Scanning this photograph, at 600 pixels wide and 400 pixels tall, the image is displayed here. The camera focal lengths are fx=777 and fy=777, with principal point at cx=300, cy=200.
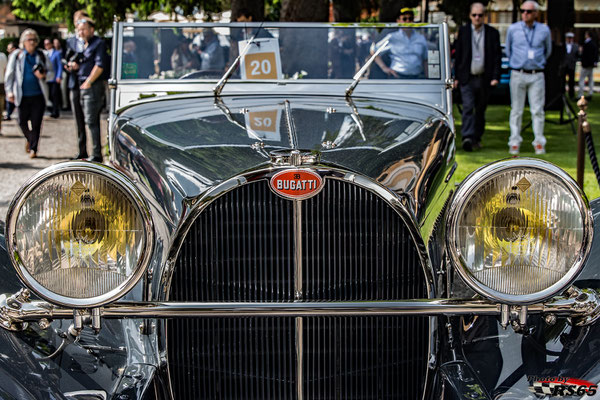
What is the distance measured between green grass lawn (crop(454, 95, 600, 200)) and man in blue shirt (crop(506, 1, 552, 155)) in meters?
0.39

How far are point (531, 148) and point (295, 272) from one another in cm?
882

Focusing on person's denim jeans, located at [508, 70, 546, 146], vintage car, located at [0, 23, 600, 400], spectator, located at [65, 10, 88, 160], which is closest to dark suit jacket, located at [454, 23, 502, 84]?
person's denim jeans, located at [508, 70, 546, 146]

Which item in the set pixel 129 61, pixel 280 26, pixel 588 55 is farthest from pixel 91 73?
pixel 588 55

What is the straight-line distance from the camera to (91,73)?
8.99 metres

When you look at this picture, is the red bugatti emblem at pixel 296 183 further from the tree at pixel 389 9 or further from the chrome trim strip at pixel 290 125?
the tree at pixel 389 9

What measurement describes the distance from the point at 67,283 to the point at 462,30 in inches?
330

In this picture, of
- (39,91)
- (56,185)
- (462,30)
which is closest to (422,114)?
(56,185)

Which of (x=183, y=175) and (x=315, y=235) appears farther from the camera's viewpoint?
(x=183, y=175)

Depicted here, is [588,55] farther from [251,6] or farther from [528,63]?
[528,63]

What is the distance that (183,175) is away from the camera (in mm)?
2598

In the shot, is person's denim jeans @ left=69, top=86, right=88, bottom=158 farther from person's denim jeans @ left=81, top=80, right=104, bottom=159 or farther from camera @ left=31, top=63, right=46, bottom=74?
camera @ left=31, top=63, right=46, bottom=74

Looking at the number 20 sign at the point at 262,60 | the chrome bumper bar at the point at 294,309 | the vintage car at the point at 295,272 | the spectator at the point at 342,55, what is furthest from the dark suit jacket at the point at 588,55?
the chrome bumper bar at the point at 294,309

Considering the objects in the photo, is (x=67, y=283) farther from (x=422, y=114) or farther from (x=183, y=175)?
(x=422, y=114)

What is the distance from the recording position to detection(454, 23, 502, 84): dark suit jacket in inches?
385
